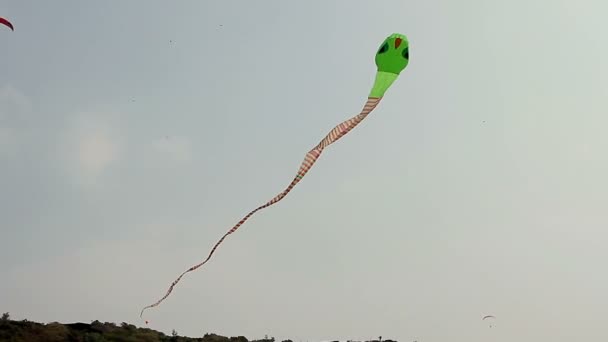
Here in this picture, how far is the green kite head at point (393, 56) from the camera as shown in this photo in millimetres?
29703

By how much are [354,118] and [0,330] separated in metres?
27.6

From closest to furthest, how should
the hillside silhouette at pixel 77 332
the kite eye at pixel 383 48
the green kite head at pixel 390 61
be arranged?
the green kite head at pixel 390 61 → the kite eye at pixel 383 48 → the hillside silhouette at pixel 77 332

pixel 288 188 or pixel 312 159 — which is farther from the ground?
pixel 312 159

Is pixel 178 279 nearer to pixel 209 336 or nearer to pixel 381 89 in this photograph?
pixel 381 89

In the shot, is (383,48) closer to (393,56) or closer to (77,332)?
(393,56)

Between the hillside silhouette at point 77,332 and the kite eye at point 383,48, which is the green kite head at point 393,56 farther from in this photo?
the hillside silhouette at point 77,332

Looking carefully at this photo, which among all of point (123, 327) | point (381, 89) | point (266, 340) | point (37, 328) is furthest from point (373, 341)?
point (381, 89)

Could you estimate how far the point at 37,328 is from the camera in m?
44.3

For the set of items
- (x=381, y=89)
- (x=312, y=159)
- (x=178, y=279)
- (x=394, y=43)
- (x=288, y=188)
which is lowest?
(x=178, y=279)

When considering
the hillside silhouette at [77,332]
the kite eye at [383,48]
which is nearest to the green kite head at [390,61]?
the kite eye at [383,48]

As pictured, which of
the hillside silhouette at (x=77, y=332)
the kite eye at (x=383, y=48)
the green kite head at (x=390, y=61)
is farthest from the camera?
the hillside silhouette at (x=77, y=332)

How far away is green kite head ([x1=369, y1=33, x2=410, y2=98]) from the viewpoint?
2958 centimetres

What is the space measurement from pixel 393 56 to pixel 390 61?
0.77 feet

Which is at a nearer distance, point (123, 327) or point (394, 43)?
point (394, 43)
